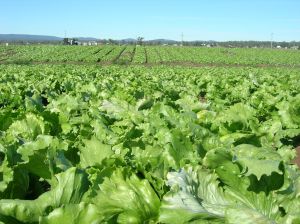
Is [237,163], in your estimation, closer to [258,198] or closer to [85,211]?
[258,198]

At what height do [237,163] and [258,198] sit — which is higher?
[237,163]

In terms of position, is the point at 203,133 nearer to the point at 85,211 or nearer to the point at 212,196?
the point at 212,196

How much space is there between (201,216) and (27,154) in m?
1.16

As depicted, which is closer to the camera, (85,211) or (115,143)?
(85,211)

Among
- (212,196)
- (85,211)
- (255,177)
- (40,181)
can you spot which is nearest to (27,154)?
(40,181)

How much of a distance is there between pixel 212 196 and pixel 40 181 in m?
1.20

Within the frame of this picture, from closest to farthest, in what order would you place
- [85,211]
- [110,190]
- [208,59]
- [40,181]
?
[85,211]
[110,190]
[40,181]
[208,59]

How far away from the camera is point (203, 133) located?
3250 millimetres

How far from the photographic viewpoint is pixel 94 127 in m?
3.69

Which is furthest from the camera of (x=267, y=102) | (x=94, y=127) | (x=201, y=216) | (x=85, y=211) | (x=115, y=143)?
(x=267, y=102)

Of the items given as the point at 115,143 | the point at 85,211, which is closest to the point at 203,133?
the point at 115,143

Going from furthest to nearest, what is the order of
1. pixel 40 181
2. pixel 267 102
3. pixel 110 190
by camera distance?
pixel 267 102, pixel 40 181, pixel 110 190

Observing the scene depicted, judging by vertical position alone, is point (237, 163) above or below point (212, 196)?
above

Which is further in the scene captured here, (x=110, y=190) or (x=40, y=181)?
(x=40, y=181)
